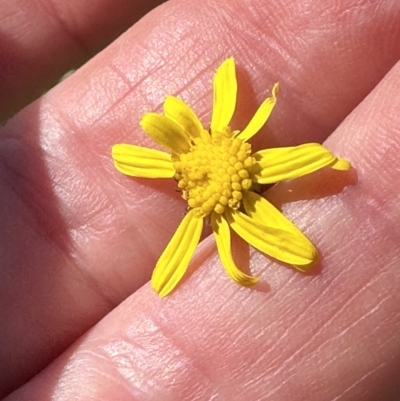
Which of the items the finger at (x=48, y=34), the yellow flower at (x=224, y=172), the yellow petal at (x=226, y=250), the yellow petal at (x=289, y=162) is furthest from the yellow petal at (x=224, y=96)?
the finger at (x=48, y=34)

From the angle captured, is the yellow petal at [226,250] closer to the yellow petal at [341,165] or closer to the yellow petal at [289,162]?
the yellow petal at [289,162]

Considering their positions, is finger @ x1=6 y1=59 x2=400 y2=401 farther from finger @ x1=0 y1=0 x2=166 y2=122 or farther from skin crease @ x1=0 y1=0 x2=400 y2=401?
finger @ x1=0 y1=0 x2=166 y2=122

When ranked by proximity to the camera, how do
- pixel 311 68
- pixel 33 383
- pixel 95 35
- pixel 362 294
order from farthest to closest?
pixel 95 35 < pixel 33 383 < pixel 311 68 < pixel 362 294

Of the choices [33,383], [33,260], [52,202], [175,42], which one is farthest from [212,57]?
[33,383]

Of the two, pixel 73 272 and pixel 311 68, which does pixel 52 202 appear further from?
pixel 311 68

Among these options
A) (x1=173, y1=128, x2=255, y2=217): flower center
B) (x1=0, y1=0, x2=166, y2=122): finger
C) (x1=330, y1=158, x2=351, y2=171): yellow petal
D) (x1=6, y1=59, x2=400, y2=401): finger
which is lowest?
(x1=6, y1=59, x2=400, y2=401): finger

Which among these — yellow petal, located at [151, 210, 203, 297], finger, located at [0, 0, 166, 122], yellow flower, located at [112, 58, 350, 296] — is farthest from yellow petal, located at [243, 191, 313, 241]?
finger, located at [0, 0, 166, 122]
